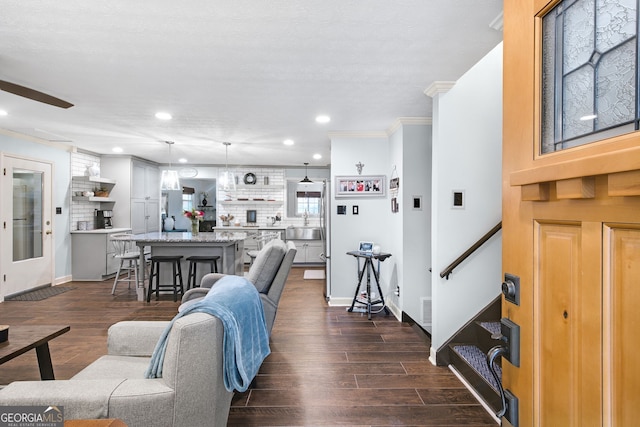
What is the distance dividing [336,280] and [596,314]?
4293mm

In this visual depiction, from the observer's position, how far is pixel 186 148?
6.26 meters

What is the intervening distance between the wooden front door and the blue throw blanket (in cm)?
117

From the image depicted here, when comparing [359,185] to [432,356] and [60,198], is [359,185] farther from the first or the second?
[60,198]

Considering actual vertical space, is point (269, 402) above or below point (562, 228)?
below

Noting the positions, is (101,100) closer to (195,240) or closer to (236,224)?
(195,240)

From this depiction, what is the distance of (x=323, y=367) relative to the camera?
9.86 feet

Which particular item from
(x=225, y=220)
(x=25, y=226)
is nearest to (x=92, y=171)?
(x=25, y=226)

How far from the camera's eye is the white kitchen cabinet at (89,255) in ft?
21.0

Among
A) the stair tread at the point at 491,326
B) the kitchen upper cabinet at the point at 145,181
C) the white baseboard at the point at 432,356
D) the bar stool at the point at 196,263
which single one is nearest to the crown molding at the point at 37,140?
the kitchen upper cabinet at the point at 145,181

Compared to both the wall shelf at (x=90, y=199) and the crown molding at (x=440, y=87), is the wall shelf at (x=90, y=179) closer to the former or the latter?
the wall shelf at (x=90, y=199)

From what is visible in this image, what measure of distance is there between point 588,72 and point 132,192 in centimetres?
777

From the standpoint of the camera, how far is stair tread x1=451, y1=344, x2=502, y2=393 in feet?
8.12

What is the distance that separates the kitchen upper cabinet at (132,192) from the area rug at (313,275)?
368cm

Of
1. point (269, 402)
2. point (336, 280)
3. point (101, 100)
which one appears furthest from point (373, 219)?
point (101, 100)
